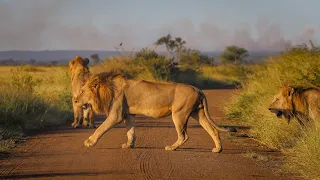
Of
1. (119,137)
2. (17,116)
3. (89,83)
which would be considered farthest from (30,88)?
(89,83)

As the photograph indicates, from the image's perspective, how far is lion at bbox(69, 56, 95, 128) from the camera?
14117 millimetres

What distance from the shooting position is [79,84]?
45.9 feet

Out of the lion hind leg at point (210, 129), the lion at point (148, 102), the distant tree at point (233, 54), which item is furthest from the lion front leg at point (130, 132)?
the distant tree at point (233, 54)

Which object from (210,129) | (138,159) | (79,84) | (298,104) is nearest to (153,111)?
(210,129)

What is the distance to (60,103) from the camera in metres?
19.2

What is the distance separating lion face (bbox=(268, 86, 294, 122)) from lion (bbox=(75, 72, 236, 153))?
1343 mm

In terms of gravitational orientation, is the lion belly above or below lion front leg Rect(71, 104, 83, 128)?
above

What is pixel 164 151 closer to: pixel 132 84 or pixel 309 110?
pixel 132 84

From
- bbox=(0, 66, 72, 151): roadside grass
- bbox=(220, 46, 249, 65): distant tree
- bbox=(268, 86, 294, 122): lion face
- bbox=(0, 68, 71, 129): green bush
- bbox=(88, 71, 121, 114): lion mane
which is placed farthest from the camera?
bbox=(220, 46, 249, 65): distant tree

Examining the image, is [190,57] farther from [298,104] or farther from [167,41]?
[298,104]

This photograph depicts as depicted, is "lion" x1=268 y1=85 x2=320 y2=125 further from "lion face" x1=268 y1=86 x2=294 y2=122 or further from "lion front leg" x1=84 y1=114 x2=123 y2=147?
"lion front leg" x1=84 y1=114 x2=123 y2=147

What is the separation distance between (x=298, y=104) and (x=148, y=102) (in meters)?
3.18

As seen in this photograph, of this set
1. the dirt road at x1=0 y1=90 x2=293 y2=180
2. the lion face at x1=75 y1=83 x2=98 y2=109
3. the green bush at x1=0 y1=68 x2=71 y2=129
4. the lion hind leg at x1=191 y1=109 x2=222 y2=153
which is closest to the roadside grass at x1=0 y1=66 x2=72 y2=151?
the green bush at x1=0 y1=68 x2=71 y2=129

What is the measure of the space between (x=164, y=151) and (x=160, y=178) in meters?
2.54
